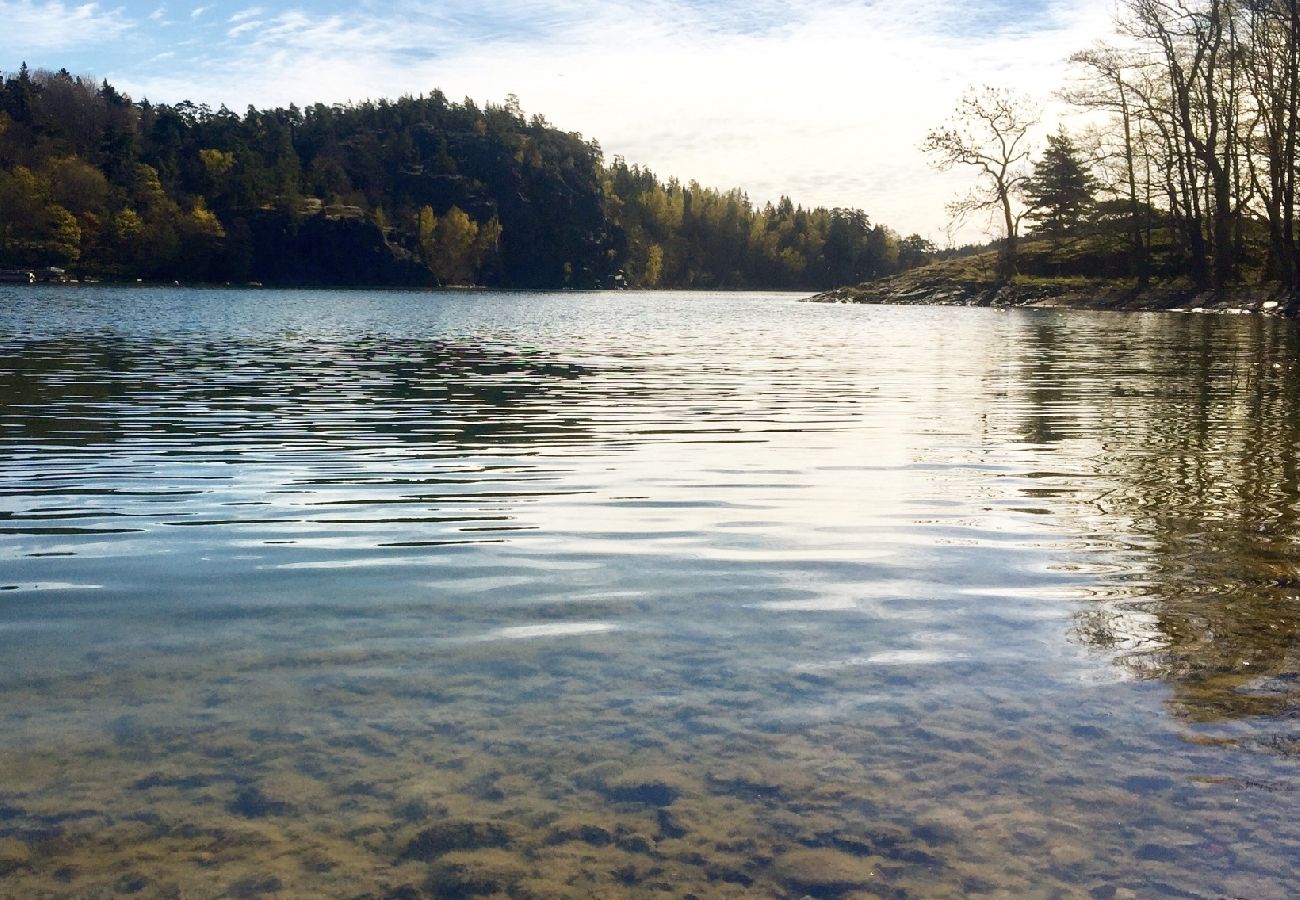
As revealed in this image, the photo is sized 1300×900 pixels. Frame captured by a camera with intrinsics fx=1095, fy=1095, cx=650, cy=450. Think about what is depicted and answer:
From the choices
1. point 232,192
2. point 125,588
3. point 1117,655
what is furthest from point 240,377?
point 232,192

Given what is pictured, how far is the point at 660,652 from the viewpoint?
16.4 ft

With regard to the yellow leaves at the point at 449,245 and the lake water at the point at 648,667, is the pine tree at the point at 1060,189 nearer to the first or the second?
the lake water at the point at 648,667

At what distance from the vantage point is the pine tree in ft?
288

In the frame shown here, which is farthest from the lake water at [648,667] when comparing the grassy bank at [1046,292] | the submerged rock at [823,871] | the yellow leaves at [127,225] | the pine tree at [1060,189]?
the yellow leaves at [127,225]

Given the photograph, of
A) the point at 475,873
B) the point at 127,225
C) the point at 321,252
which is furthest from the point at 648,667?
the point at 321,252

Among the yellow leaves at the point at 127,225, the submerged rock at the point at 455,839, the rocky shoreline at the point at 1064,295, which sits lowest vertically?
the submerged rock at the point at 455,839

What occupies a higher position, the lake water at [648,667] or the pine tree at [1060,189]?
the pine tree at [1060,189]

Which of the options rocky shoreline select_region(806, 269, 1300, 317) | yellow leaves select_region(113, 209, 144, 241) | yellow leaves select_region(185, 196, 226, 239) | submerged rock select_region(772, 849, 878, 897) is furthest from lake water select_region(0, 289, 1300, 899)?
yellow leaves select_region(185, 196, 226, 239)

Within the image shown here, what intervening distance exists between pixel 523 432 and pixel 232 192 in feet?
602

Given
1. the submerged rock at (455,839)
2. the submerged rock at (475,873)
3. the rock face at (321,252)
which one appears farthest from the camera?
the rock face at (321,252)

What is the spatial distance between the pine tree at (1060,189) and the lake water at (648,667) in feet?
272

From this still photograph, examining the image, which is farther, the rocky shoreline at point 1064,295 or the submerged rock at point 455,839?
the rocky shoreline at point 1064,295

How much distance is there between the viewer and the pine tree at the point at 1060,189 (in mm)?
87750

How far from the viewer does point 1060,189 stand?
293ft
